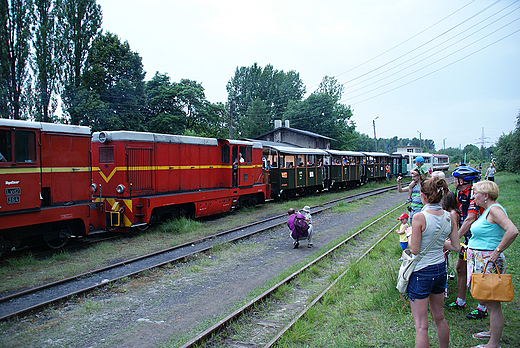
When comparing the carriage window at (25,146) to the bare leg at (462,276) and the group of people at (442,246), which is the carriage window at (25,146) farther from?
the bare leg at (462,276)

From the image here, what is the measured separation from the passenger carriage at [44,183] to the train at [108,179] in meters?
0.02

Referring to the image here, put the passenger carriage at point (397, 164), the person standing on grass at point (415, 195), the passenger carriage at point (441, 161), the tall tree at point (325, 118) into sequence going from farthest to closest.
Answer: the tall tree at point (325, 118) → the passenger carriage at point (441, 161) → the passenger carriage at point (397, 164) → the person standing on grass at point (415, 195)

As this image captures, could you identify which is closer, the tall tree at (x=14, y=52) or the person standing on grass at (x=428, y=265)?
the person standing on grass at (x=428, y=265)

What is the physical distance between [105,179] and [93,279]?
489 centimetres

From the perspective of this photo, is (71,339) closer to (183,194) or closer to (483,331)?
(483,331)

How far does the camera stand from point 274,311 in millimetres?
5441

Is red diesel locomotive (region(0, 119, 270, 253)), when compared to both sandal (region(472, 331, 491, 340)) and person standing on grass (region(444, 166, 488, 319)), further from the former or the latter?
sandal (region(472, 331, 491, 340))

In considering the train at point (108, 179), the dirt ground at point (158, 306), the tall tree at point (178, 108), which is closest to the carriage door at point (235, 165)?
the train at point (108, 179)

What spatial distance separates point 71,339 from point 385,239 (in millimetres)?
8449

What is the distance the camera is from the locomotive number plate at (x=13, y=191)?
7324 mm

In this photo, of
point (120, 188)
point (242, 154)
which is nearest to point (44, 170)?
point (120, 188)

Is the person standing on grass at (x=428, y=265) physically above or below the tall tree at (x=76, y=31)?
below

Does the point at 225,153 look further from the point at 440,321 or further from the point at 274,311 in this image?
the point at 440,321

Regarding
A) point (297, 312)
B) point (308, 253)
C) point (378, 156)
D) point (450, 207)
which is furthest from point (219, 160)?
point (378, 156)
